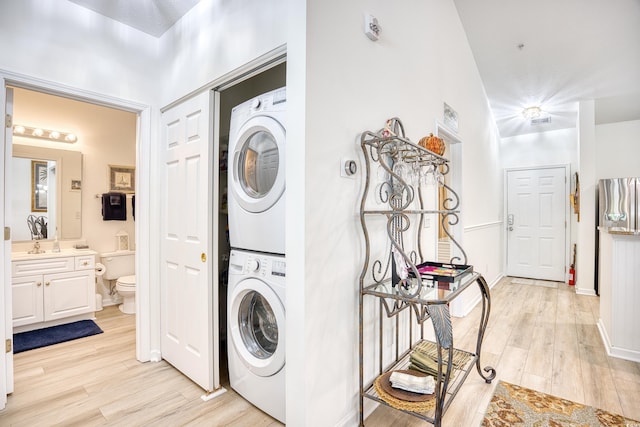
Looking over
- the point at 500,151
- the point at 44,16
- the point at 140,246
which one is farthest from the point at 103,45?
the point at 500,151

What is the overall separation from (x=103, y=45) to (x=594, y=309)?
18.7 ft

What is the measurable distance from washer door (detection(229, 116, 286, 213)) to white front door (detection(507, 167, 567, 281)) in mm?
5532

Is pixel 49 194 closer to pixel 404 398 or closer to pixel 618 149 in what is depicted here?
pixel 404 398

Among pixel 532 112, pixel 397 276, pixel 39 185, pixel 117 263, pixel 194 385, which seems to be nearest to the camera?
pixel 397 276

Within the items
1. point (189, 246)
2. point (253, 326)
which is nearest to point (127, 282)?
point (189, 246)

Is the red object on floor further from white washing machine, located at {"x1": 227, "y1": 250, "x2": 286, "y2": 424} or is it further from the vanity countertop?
the vanity countertop

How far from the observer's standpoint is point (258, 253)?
6.11 ft

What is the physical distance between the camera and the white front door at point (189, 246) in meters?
2.05

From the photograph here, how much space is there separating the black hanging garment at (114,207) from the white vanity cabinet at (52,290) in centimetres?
65

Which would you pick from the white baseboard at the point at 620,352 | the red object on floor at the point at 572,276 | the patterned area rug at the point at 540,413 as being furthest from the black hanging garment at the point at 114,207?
the red object on floor at the point at 572,276

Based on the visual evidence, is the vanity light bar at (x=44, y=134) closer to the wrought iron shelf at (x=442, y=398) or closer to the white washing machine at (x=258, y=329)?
the white washing machine at (x=258, y=329)

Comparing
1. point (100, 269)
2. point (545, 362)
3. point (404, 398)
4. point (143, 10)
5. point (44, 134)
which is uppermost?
point (143, 10)

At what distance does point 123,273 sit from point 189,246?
2.45 meters

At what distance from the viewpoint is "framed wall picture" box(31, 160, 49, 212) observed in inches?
137
